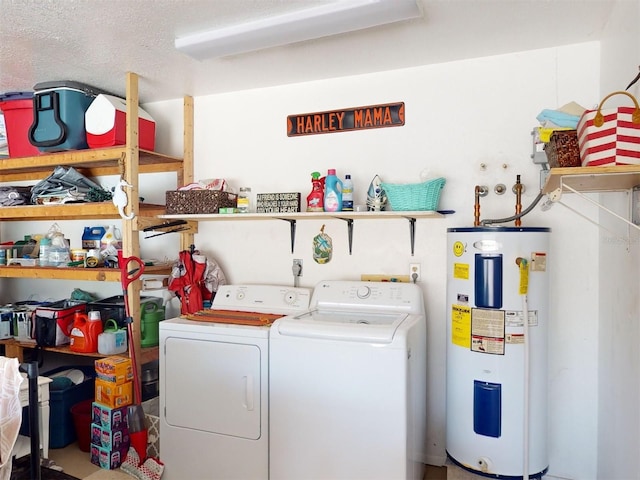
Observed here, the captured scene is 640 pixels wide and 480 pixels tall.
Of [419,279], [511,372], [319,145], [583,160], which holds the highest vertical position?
[319,145]

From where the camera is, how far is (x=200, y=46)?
90.2 inches

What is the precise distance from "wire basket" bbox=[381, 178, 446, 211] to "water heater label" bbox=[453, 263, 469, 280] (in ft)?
1.12

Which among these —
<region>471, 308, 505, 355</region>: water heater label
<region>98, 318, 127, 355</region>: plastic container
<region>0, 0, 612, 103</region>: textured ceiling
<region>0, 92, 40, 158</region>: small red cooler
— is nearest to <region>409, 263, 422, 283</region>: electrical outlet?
<region>471, 308, 505, 355</region>: water heater label

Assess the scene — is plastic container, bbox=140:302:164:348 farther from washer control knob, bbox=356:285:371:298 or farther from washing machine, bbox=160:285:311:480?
washer control knob, bbox=356:285:371:298

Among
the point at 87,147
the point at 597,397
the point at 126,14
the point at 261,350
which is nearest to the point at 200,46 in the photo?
the point at 126,14

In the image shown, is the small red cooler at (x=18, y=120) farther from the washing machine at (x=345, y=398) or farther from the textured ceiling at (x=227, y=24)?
the washing machine at (x=345, y=398)

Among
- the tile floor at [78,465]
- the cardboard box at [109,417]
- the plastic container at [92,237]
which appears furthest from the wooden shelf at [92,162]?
the tile floor at [78,465]

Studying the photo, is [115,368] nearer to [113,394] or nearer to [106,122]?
[113,394]

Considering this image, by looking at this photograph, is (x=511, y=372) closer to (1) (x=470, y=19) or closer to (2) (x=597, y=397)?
(2) (x=597, y=397)

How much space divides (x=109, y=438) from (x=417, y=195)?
2254 mm

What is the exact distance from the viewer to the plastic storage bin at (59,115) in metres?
2.90

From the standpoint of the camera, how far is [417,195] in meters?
2.39

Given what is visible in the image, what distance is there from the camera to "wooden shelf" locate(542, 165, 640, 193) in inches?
50.9

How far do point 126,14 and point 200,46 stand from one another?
37 cm
